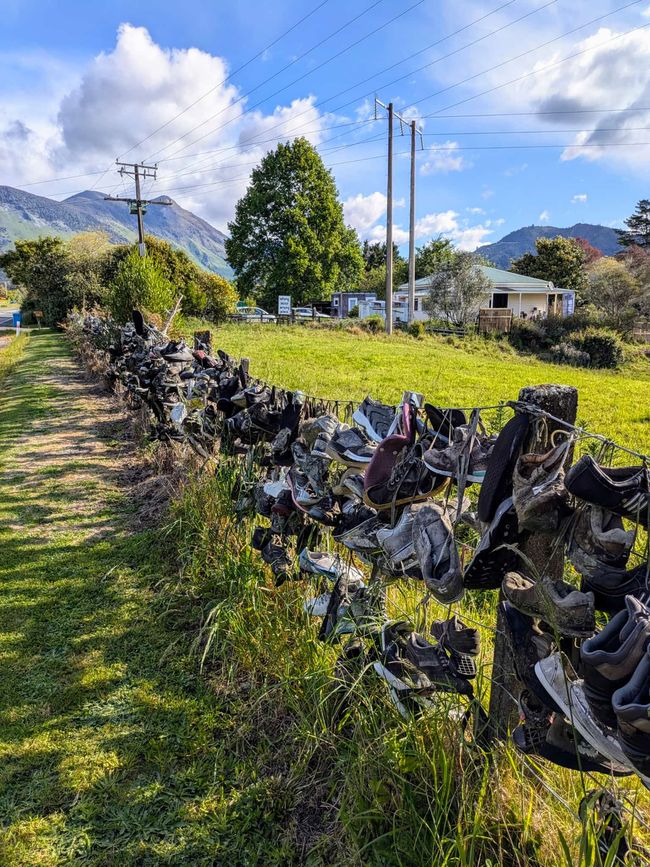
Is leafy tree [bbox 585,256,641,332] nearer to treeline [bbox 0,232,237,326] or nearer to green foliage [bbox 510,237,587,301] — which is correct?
green foliage [bbox 510,237,587,301]

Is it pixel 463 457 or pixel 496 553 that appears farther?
pixel 463 457

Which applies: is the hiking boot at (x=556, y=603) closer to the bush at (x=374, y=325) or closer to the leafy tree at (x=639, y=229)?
the bush at (x=374, y=325)

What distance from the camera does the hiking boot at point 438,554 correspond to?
1.40m

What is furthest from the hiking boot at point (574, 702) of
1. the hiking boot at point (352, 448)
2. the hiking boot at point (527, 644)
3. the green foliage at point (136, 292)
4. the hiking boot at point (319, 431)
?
the green foliage at point (136, 292)

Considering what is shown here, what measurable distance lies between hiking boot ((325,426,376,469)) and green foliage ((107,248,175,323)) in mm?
9741

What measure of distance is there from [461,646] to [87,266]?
991 inches

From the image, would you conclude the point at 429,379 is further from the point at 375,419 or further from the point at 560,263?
the point at 560,263

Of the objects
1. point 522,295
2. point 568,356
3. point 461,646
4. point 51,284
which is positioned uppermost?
point 51,284

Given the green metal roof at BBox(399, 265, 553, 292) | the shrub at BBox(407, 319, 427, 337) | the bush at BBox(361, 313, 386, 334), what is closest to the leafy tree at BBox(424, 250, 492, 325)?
the green metal roof at BBox(399, 265, 553, 292)

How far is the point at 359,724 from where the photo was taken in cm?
180

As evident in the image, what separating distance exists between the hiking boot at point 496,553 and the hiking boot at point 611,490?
22 cm

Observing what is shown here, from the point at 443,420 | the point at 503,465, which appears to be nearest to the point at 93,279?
the point at 443,420

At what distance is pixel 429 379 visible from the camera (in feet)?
38.9

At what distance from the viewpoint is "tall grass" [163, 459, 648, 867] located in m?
1.47
